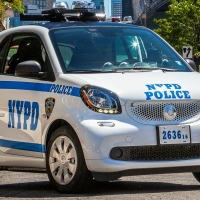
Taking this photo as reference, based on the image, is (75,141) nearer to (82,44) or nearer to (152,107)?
(152,107)

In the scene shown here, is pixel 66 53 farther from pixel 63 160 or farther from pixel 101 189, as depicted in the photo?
pixel 101 189

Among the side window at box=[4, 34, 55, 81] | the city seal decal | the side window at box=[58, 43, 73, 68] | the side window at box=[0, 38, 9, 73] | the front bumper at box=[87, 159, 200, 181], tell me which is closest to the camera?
the front bumper at box=[87, 159, 200, 181]

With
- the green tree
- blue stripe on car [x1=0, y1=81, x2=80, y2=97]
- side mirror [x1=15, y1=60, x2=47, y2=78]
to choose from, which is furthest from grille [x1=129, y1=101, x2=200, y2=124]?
the green tree

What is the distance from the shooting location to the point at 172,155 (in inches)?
344

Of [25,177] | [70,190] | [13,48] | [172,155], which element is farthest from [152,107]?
[25,177]

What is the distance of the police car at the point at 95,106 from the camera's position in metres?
8.55

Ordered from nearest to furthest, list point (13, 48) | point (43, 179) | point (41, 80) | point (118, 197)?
point (118, 197)
point (41, 80)
point (13, 48)
point (43, 179)

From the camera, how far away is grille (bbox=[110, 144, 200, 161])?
860 cm

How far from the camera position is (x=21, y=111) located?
9.42 metres

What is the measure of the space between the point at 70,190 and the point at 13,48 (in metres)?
2.25

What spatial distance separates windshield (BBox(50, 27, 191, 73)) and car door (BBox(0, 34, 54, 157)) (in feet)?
0.99

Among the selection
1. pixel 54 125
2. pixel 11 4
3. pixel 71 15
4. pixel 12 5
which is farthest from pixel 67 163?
pixel 12 5

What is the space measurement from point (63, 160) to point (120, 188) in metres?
0.85

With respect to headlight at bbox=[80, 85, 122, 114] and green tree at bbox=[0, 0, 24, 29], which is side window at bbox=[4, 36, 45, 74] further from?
green tree at bbox=[0, 0, 24, 29]
